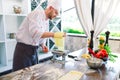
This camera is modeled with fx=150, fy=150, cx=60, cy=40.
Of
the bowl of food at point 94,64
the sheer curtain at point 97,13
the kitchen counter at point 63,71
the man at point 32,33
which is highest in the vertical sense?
the sheer curtain at point 97,13

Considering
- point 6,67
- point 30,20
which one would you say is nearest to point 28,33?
point 30,20

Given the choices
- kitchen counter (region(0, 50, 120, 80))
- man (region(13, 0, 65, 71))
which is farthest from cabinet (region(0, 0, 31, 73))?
kitchen counter (region(0, 50, 120, 80))

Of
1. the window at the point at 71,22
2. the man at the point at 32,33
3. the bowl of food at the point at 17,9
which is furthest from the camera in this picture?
the window at the point at 71,22

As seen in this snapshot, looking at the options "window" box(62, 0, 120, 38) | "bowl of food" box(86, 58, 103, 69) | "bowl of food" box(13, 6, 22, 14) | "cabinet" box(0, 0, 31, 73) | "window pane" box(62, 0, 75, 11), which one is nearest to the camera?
"bowl of food" box(86, 58, 103, 69)

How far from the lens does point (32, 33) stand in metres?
→ 1.74

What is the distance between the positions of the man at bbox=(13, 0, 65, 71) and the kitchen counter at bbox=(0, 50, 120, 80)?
0.39m

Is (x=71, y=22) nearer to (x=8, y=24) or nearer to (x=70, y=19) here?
(x=70, y=19)

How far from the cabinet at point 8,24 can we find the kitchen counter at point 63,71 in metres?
1.40

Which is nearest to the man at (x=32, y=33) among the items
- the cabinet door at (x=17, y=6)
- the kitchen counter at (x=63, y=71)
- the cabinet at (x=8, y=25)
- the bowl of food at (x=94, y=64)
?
the kitchen counter at (x=63, y=71)

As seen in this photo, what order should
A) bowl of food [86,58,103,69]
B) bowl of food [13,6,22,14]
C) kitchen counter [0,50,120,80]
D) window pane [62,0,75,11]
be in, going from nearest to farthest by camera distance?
kitchen counter [0,50,120,80]
bowl of food [86,58,103,69]
bowl of food [13,6,22,14]
window pane [62,0,75,11]

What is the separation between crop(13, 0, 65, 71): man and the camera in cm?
173

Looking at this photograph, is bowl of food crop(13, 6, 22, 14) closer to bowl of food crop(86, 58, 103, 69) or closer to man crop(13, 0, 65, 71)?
man crop(13, 0, 65, 71)

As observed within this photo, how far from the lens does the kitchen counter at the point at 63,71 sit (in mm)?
1245

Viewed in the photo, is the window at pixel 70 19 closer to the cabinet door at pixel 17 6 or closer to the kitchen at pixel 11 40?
the kitchen at pixel 11 40
